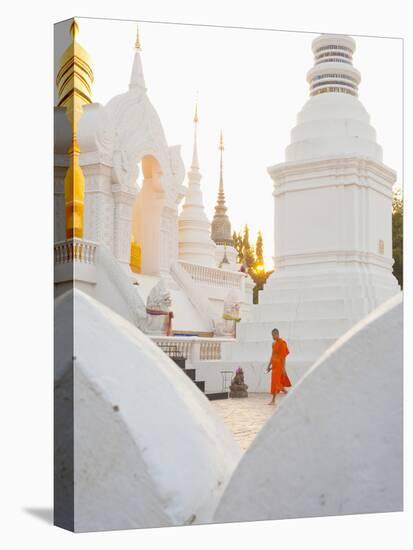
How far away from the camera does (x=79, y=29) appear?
680 cm

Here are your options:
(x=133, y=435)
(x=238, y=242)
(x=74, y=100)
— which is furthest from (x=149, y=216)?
(x=133, y=435)

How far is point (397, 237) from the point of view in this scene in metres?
9.01

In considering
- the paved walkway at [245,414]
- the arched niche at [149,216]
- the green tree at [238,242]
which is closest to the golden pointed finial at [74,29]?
the green tree at [238,242]

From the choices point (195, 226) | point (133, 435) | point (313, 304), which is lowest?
point (133, 435)

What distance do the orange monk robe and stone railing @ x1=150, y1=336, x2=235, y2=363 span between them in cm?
106

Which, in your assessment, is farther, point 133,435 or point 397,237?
point 397,237

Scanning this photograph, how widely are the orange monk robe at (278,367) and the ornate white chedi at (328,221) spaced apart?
864mm

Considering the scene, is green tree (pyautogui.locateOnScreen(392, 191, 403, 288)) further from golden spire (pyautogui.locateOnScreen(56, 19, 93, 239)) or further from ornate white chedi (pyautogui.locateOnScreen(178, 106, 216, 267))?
golden spire (pyautogui.locateOnScreen(56, 19, 93, 239))

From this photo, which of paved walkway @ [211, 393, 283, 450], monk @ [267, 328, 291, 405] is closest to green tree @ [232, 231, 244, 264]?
monk @ [267, 328, 291, 405]

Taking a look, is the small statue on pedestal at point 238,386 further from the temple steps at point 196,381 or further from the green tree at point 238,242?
the green tree at point 238,242

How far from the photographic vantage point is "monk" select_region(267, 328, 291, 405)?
328 inches

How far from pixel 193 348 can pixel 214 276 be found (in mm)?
1348

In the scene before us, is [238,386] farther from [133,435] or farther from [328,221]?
[328,221]

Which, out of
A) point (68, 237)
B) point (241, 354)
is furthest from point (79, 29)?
point (241, 354)
